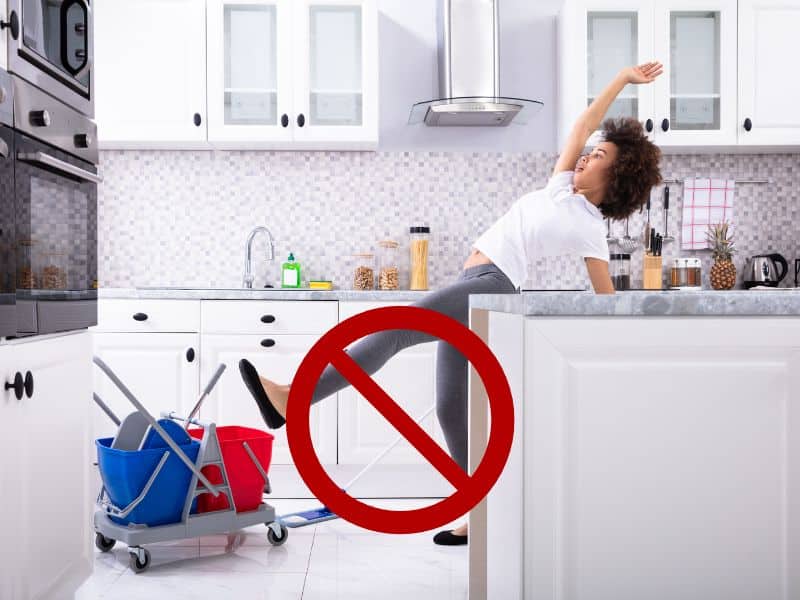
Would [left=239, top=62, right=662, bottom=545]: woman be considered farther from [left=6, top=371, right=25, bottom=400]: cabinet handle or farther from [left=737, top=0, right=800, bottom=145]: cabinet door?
[left=737, top=0, right=800, bottom=145]: cabinet door

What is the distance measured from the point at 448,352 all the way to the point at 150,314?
1.46m

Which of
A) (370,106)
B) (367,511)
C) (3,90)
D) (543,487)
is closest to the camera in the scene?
(367,511)

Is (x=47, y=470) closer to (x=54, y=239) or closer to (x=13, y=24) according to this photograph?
(x=54, y=239)

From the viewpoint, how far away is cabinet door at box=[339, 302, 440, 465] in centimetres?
316

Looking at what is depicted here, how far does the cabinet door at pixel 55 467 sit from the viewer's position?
1597 millimetres

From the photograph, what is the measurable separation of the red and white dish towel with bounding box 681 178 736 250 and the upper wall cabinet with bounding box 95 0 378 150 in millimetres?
1711

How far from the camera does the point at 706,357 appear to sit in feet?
3.51

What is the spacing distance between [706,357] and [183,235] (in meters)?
3.24

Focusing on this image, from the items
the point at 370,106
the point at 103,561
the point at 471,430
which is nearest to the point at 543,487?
the point at 471,430

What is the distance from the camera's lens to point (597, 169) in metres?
2.18

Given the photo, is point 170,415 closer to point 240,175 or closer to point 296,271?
point 296,271

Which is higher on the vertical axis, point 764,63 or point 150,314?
point 764,63

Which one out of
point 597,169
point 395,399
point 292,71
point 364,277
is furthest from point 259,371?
point 597,169

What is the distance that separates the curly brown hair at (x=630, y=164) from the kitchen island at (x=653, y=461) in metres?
1.15
